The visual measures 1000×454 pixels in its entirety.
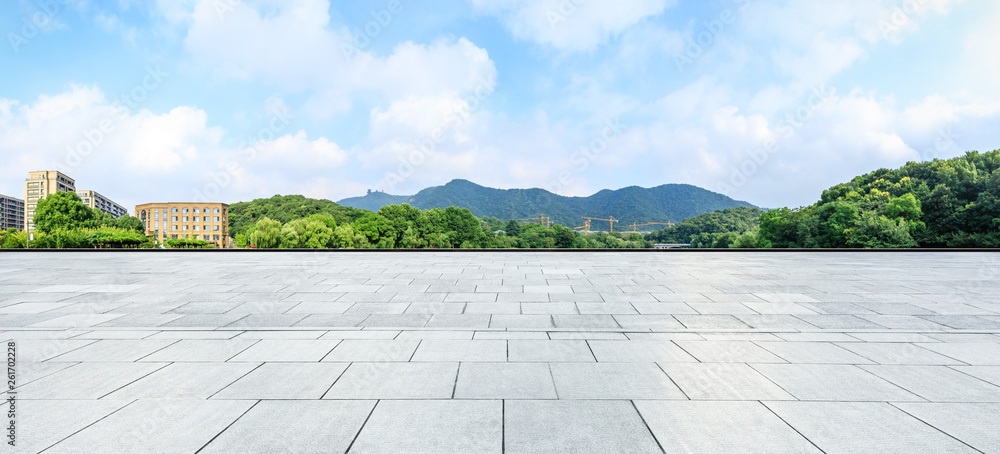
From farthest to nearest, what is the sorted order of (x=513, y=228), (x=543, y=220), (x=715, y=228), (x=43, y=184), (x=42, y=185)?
(x=42, y=185), (x=43, y=184), (x=543, y=220), (x=513, y=228), (x=715, y=228)

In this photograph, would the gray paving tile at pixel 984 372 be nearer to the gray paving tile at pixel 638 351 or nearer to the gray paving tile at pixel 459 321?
the gray paving tile at pixel 638 351

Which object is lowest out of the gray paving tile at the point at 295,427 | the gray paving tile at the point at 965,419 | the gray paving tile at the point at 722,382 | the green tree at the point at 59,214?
the gray paving tile at the point at 965,419

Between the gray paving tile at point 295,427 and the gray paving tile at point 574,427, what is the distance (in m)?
1.06

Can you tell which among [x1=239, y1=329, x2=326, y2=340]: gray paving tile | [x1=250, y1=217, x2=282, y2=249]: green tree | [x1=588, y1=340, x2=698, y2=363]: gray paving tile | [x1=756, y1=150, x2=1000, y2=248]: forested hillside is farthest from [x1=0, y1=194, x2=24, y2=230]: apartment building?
[x1=756, y1=150, x2=1000, y2=248]: forested hillside

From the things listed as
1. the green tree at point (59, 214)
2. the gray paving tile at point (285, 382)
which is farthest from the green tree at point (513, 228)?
the gray paving tile at point (285, 382)

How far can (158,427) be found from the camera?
2.88 meters

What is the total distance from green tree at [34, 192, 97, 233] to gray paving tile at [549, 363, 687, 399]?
6003cm

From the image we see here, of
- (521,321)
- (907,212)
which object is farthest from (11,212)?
(907,212)

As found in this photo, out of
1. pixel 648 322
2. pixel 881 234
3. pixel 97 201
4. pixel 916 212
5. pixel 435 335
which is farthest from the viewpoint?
pixel 97 201

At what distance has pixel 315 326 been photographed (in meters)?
5.65

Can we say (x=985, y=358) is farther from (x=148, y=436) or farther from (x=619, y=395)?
(x=148, y=436)

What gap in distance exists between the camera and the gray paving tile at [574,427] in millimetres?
2635

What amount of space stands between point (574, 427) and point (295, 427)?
6.04ft

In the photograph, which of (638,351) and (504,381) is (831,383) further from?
(504,381)
